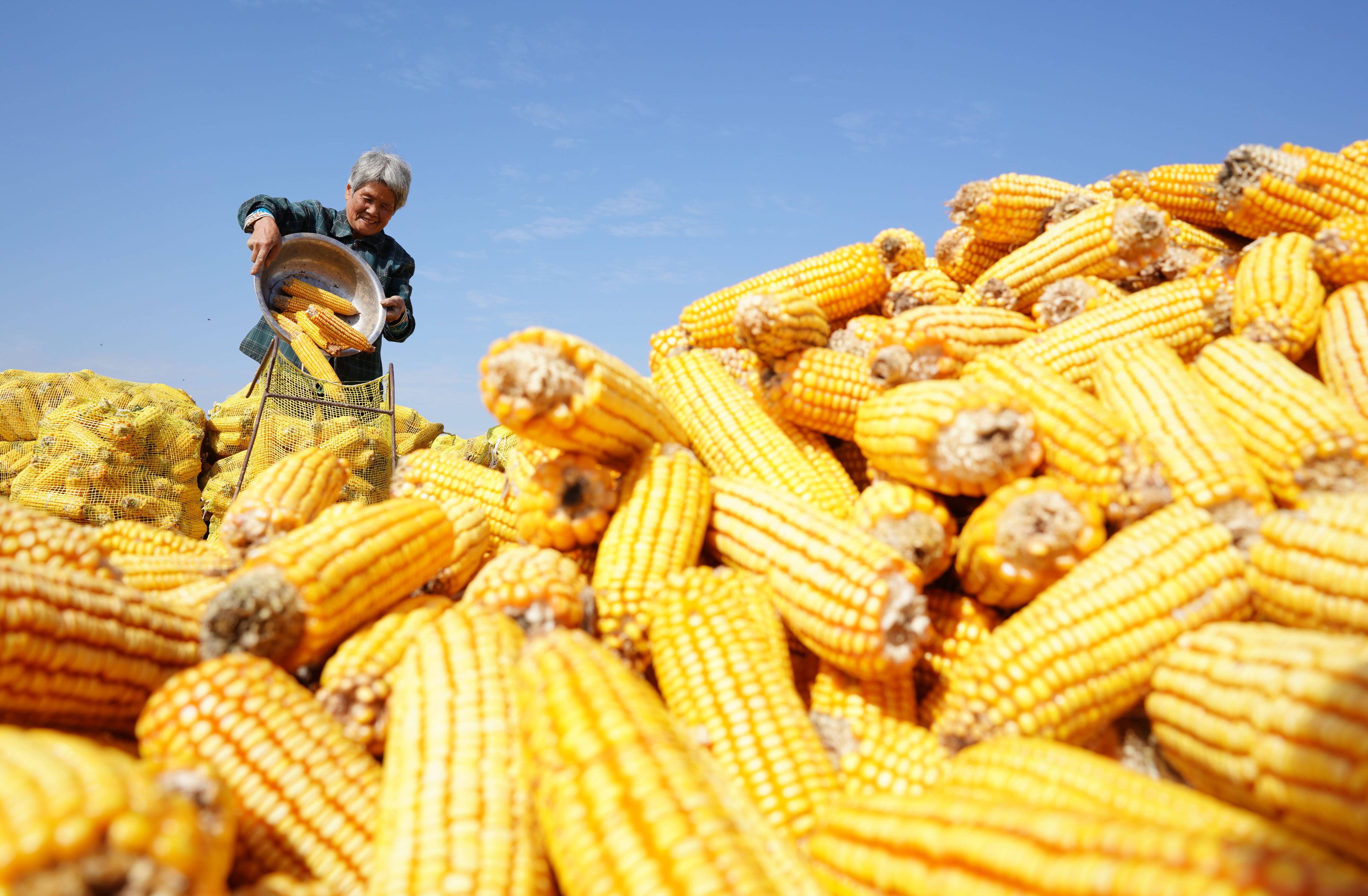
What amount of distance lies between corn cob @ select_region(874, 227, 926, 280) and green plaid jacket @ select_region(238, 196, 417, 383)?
6901 millimetres

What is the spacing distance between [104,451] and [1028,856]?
13.4m

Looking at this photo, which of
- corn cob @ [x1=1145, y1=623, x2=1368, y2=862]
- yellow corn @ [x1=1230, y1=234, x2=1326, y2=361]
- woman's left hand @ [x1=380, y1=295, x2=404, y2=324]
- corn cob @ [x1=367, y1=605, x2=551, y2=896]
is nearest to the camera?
corn cob @ [x1=1145, y1=623, x2=1368, y2=862]

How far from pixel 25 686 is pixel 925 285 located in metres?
4.69

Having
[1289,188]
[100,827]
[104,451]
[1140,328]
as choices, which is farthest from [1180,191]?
[104,451]

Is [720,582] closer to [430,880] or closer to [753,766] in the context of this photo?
[753,766]

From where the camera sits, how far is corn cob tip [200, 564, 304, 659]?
7.39ft

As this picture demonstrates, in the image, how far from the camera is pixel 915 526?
2.73 m

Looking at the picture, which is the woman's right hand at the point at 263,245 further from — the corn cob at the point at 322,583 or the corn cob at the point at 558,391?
the corn cob at the point at 558,391

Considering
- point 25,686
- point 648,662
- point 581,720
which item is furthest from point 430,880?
point 25,686

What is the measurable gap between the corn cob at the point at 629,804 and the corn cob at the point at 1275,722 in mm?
1010

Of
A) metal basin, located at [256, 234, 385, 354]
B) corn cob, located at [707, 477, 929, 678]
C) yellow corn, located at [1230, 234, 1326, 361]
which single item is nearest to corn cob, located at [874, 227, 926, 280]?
yellow corn, located at [1230, 234, 1326, 361]

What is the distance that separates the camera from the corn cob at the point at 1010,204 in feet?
16.0

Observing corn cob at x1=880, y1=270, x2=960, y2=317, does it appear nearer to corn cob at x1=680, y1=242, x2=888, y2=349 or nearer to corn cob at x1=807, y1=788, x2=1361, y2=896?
corn cob at x1=680, y1=242, x2=888, y2=349

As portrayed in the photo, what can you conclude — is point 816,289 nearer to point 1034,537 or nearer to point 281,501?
point 1034,537
